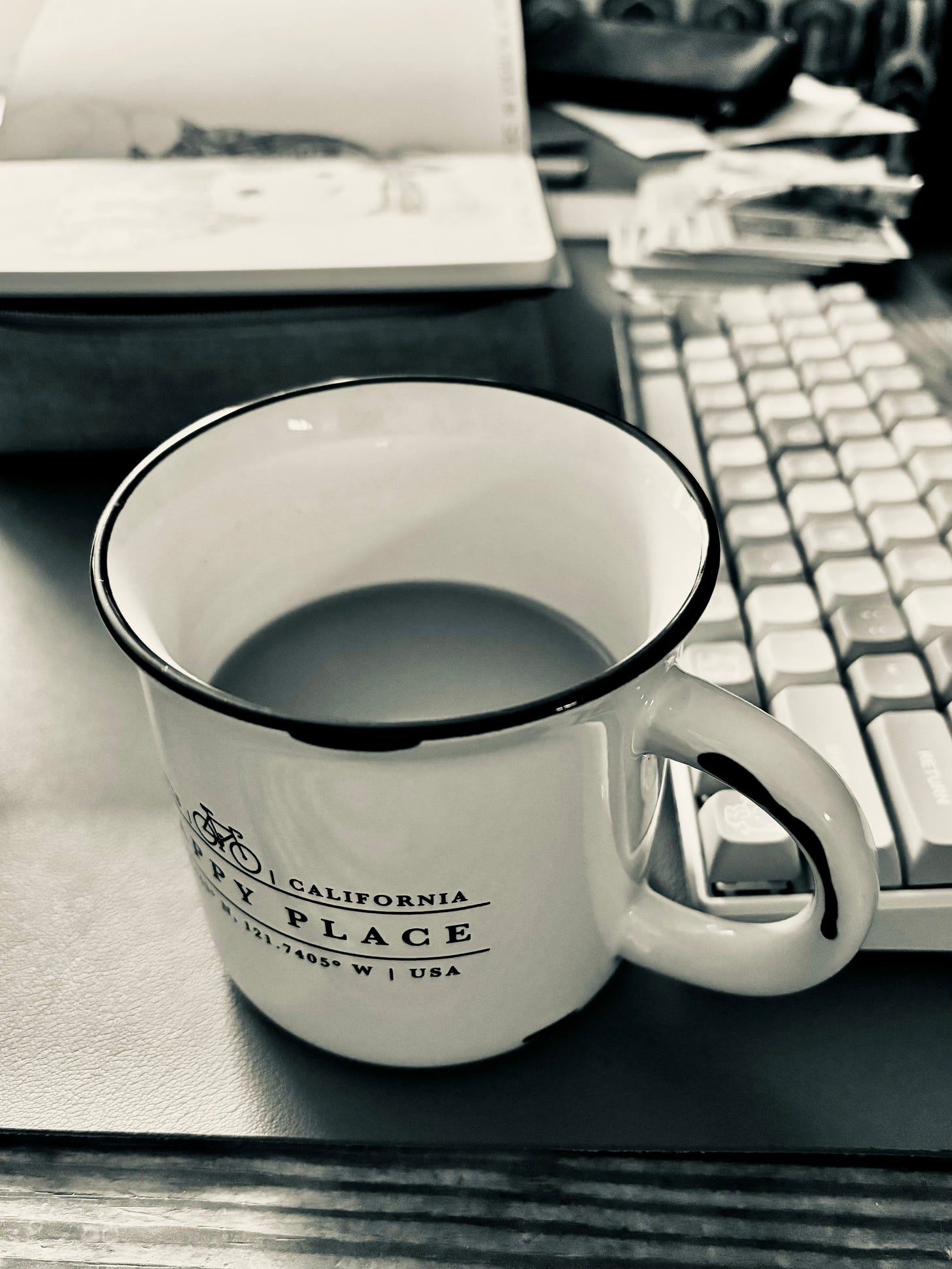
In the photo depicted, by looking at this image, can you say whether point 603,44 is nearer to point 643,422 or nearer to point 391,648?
point 643,422

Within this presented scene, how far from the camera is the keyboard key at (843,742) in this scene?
26 cm

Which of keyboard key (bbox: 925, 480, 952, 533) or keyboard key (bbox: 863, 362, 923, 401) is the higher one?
keyboard key (bbox: 863, 362, 923, 401)

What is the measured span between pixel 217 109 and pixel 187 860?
485 millimetres

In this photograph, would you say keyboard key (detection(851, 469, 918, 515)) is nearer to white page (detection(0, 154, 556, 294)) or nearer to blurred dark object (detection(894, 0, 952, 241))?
white page (detection(0, 154, 556, 294))

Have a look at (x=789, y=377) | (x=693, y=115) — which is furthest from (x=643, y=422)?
(x=693, y=115)

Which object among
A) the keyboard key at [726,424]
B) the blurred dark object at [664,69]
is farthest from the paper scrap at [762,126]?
the keyboard key at [726,424]

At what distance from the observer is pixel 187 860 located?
29 cm

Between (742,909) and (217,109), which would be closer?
(742,909)

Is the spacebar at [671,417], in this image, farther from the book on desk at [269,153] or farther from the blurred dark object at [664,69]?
the blurred dark object at [664,69]

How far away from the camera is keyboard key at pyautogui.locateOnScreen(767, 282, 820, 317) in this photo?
1.72 feet

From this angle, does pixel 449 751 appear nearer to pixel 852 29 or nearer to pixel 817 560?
pixel 817 560

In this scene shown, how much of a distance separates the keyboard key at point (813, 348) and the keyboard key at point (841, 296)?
37 mm

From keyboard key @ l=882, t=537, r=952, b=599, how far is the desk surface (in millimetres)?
134

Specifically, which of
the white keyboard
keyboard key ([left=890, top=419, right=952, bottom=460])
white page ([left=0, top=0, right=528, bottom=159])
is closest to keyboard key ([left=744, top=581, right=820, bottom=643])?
the white keyboard
